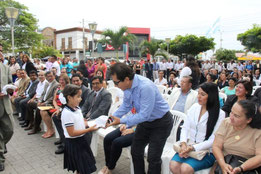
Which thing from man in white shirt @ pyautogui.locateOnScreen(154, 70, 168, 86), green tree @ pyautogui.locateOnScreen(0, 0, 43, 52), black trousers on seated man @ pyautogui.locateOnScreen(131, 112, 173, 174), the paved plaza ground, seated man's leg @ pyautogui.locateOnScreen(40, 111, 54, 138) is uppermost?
green tree @ pyautogui.locateOnScreen(0, 0, 43, 52)

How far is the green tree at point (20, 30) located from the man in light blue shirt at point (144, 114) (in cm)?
2553

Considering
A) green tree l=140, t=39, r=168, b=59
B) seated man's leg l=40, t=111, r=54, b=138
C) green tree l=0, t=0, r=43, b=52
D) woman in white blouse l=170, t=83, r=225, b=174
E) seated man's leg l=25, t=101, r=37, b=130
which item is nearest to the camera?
woman in white blouse l=170, t=83, r=225, b=174

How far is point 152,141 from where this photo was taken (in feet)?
7.95

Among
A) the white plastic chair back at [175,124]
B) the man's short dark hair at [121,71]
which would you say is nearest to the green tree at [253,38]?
the white plastic chair back at [175,124]

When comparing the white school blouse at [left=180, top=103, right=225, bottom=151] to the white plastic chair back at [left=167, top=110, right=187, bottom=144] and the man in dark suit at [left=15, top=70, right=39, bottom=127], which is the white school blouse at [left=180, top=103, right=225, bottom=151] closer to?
the white plastic chair back at [left=167, top=110, right=187, bottom=144]

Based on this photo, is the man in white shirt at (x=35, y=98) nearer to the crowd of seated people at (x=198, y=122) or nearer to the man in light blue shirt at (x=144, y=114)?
the crowd of seated people at (x=198, y=122)

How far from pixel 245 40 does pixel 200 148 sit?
25.1 meters

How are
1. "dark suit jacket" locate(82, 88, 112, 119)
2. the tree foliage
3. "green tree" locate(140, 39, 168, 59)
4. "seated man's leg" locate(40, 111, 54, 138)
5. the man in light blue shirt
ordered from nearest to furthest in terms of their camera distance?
the man in light blue shirt < "dark suit jacket" locate(82, 88, 112, 119) < "seated man's leg" locate(40, 111, 54, 138) < the tree foliage < "green tree" locate(140, 39, 168, 59)

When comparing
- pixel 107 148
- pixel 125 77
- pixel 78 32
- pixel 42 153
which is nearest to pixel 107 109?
pixel 107 148

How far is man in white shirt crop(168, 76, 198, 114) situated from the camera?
3.77 meters

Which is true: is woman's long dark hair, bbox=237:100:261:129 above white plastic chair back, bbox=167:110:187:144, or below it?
above

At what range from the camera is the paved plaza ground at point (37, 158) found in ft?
10.6

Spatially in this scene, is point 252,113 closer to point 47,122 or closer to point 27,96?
point 47,122

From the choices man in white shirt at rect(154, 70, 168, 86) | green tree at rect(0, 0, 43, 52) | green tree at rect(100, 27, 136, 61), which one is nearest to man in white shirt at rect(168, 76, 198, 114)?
man in white shirt at rect(154, 70, 168, 86)
